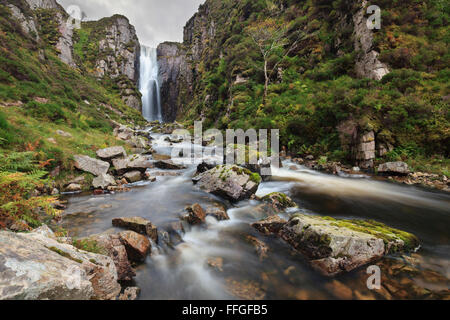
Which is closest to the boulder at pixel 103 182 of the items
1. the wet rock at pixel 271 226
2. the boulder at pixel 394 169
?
the wet rock at pixel 271 226

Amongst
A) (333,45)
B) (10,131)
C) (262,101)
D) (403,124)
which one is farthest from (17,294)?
(333,45)

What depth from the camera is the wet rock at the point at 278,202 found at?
20.5ft

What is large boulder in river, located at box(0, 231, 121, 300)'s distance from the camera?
1540 mm

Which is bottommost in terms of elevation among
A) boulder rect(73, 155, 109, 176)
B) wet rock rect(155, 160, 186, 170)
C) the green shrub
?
wet rock rect(155, 160, 186, 170)

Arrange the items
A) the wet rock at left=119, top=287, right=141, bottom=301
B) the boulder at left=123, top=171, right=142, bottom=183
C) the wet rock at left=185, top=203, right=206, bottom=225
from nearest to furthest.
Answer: the wet rock at left=119, top=287, right=141, bottom=301 < the wet rock at left=185, top=203, right=206, bottom=225 < the boulder at left=123, top=171, right=142, bottom=183

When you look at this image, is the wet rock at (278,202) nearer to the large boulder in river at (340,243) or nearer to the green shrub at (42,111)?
the large boulder in river at (340,243)

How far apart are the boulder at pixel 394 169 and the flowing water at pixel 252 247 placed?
1.05 m

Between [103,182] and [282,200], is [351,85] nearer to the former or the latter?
[282,200]

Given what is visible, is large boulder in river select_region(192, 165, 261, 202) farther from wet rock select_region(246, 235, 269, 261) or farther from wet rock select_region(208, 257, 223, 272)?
wet rock select_region(208, 257, 223, 272)

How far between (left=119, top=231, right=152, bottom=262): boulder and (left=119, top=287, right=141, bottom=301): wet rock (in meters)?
0.72

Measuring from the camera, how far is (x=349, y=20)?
1812 cm

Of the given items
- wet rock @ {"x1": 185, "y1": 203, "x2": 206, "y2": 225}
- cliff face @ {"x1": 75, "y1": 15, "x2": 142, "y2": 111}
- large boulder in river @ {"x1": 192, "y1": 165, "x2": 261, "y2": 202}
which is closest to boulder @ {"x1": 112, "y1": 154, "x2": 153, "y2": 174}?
large boulder in river @ {"x1": 192, "y1": 165, "x2": 261, "y2": 202}

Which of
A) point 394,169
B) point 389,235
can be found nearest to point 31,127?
point 389,235
